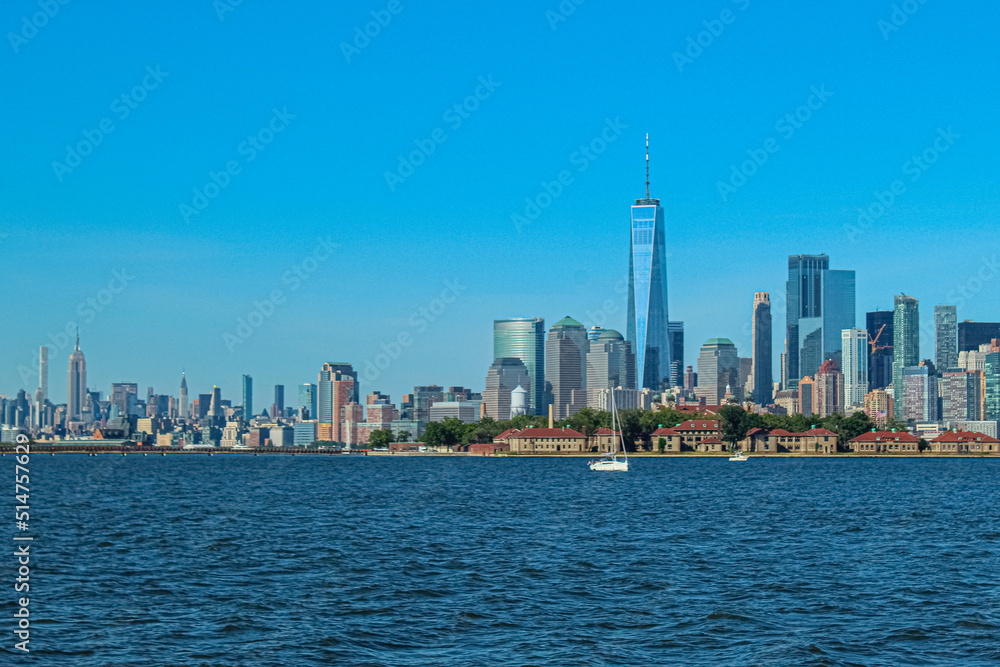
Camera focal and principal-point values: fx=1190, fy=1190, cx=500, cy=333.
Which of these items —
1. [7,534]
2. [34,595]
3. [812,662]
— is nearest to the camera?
[812,662]

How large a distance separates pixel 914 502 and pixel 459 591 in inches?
2349

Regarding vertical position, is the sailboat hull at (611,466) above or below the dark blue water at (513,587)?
below

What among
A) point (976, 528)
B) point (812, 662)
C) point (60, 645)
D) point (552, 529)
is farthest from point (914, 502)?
point (60, 645)

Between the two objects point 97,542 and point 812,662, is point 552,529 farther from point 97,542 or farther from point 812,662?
point 812,662

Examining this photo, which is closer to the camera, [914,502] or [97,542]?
[97,542]

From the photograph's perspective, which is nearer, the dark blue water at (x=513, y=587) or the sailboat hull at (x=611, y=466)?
the dark blue water at (x=513, y=587)

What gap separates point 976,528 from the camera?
62562mm

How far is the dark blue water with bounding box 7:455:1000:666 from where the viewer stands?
1150 inches

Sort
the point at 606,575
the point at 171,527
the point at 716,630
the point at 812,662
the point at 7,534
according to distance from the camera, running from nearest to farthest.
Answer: the point at 812,662
the point at 716,630
the point at 606,575
the point at 7,534
the point at 171,527

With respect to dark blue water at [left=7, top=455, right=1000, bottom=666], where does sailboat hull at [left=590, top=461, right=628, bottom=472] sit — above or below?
below

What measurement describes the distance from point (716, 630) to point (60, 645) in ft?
54.9

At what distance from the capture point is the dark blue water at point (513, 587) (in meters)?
29.2

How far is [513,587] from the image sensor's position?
3888cm

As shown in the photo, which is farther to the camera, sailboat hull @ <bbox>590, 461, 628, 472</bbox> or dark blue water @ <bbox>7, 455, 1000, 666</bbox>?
sailboat hull @ <bbox>590, 461, 628, 472</bbox>
